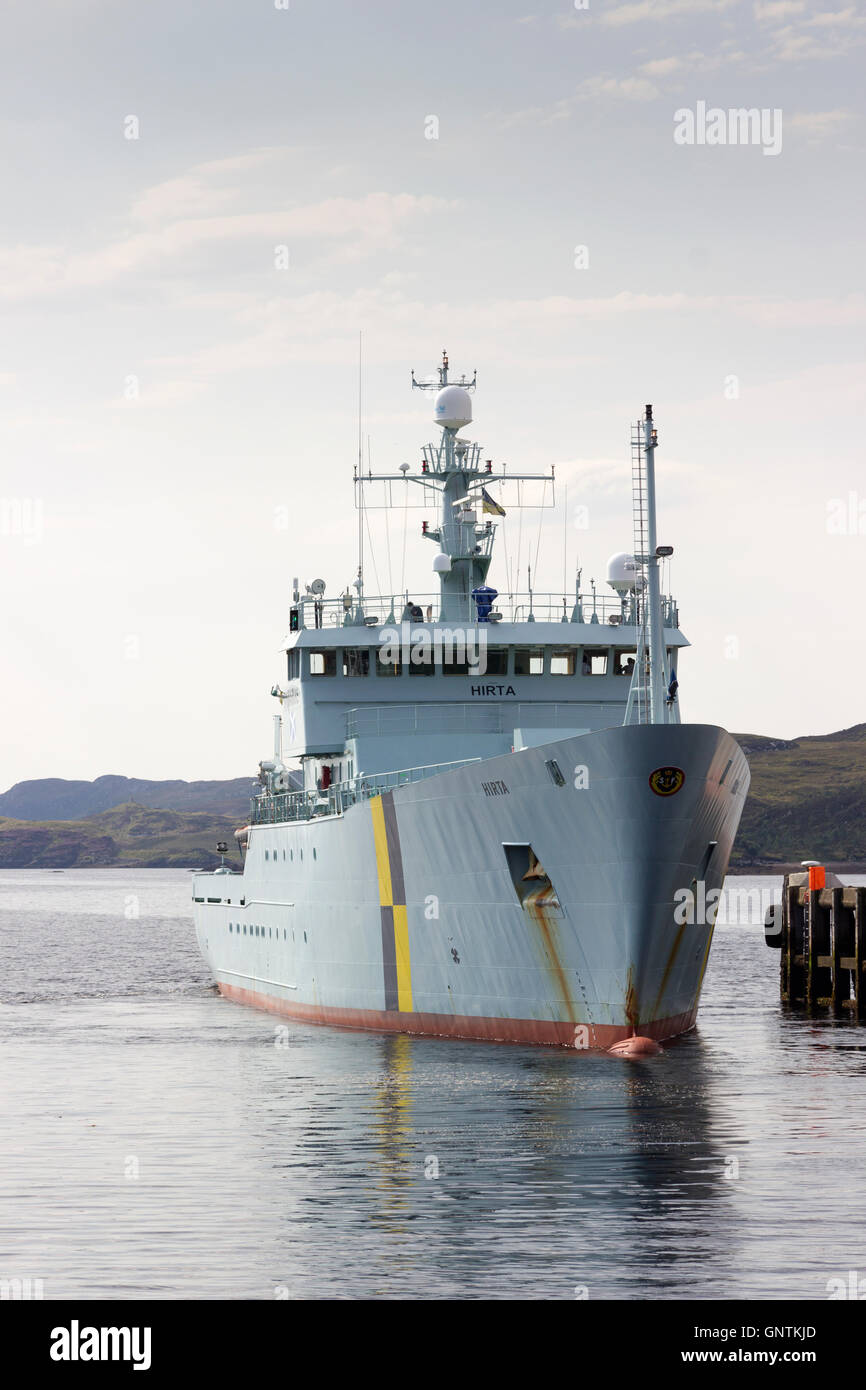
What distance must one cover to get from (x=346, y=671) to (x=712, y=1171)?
15.0 m

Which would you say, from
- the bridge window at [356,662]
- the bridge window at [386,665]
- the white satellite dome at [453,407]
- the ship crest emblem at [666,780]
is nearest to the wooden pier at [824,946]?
the bridge window at [386,665]

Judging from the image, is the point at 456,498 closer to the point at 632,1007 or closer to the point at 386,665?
the point at 386,665

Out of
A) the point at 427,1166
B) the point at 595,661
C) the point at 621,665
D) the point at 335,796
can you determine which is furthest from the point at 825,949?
the point at 427,1166

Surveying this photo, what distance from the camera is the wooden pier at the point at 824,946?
98.9ft

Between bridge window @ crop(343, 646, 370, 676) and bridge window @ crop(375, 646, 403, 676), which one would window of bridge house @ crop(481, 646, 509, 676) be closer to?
bridge window @ crop(375, 646, 403, 676)

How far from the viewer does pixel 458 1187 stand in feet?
48.5

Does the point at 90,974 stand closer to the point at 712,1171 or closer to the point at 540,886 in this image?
the point at 540,886

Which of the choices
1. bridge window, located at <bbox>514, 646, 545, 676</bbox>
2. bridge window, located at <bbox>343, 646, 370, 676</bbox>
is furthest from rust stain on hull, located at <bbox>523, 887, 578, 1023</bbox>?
bridge window, located at <bbox>343, 646, 370, 676</bbox>

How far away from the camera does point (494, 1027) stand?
22375 mm

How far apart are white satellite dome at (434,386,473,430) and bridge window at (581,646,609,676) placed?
251 inches

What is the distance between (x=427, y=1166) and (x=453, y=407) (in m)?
19.3

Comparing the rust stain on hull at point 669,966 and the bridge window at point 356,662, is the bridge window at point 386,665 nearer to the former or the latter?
the bridge window at point 356,662

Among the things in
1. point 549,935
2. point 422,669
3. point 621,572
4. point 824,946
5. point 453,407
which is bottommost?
point 824,946
